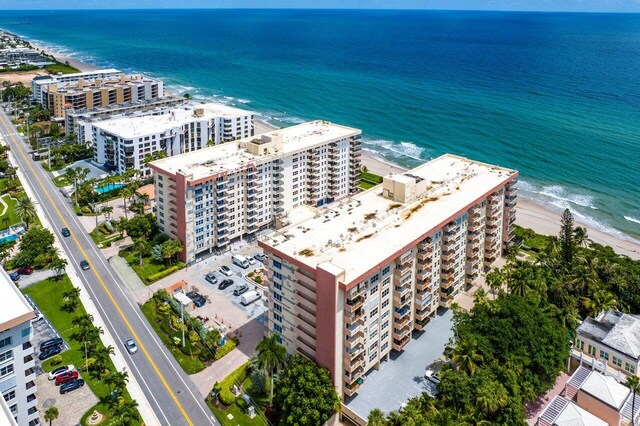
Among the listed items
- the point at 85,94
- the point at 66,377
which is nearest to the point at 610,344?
the point at 66,377

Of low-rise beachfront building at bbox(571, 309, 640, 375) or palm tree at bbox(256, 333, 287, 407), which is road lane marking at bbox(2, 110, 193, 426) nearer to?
palm tree at bbox(256, 333, 287, 407)

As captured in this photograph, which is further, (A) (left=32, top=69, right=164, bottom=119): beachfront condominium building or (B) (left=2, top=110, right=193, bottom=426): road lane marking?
(A) (left=32, top=69, right=164, bottom=119): beachfront condominium building

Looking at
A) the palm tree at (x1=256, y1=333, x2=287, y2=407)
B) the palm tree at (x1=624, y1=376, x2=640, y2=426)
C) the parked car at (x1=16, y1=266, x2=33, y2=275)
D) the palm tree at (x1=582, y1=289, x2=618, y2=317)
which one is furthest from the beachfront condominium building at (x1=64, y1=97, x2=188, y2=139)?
the palm tree at (x1=624, y1=376, x2=640, y2=426)

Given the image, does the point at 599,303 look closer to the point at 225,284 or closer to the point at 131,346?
the point at 225,284

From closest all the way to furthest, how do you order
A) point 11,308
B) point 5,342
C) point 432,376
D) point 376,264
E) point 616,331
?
point 5,342 < point 11,308 < point 376,264 < point 432,376 < point 616,331

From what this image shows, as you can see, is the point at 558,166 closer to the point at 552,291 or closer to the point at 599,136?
the point at 599,136

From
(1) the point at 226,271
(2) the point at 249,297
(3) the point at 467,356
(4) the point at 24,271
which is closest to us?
(3) the point at 467,356
